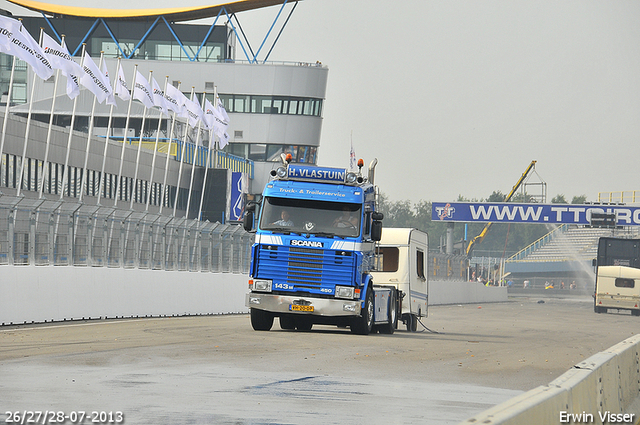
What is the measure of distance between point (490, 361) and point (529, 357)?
1.48m

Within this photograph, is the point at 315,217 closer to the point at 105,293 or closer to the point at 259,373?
the point at 105,293

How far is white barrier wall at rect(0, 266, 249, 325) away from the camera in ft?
65.6

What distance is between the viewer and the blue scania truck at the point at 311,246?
65.1 ft

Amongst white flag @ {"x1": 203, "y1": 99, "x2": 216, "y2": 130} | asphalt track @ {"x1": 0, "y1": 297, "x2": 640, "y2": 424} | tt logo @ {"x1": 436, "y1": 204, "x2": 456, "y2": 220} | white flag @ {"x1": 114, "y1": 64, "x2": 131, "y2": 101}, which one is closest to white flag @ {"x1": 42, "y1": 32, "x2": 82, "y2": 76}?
white flag @ {"x1": 114, "y1": 64, "x2": 131, "y2": 101}

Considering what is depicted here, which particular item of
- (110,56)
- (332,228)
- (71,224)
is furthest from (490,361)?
(110,56)

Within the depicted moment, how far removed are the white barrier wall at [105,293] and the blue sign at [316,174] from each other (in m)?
5.68

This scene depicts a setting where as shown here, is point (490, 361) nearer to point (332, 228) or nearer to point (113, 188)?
point (332, 228)

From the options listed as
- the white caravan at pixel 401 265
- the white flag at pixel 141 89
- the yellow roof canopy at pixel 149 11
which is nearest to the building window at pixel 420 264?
the white caravan at pixel 401 265

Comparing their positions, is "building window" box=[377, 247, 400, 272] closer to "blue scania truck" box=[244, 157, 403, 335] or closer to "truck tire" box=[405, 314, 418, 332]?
"truck tire" box=[405, 314, 418, 332]

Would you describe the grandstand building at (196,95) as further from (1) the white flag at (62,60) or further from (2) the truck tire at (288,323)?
(2) the truck tire at (288,323)

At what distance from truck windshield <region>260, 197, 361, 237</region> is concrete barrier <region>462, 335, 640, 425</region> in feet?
29.9

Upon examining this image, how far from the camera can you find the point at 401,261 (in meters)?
25.0

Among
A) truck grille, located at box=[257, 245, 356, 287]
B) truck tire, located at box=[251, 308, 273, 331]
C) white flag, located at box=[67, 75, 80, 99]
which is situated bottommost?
truck tire, located at box=[251, 308, 273, 331]

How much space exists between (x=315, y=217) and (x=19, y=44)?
14.6 metres
